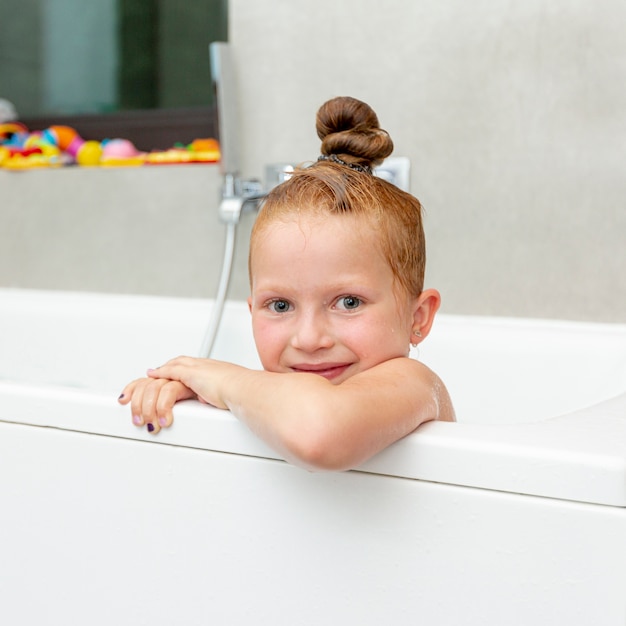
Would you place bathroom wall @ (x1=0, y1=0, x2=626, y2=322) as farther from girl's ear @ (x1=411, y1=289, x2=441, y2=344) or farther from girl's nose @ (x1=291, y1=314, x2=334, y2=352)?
girl's nose @ (x1=291, y1=314, x2=334, y2=352)

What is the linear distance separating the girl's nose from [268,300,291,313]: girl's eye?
0.03 m

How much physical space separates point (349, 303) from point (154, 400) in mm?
221

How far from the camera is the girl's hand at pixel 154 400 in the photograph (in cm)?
77

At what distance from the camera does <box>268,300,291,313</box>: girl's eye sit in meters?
0.87

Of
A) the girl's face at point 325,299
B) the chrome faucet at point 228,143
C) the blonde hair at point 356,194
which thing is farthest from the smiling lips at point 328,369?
the chrome faucet at point 228,143

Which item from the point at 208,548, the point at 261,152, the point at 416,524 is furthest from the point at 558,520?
the point at 261,152

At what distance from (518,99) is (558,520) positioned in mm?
1049

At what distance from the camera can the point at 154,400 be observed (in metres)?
0.79

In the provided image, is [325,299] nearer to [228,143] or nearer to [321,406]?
[321,406]

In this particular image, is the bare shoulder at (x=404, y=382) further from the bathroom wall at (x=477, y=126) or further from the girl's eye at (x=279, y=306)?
the bathroom wall at (x=477, y=126)

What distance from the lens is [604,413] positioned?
2.53 ft

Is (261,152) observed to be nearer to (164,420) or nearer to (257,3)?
(257,3)

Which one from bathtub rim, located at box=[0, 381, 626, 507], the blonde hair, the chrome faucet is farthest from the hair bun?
the chrome faucet

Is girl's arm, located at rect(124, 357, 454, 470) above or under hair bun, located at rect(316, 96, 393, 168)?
under
